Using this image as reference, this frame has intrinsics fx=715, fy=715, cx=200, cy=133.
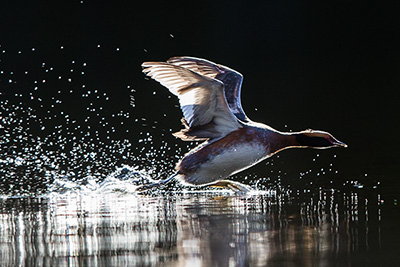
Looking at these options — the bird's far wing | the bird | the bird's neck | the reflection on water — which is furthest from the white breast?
the bird's far wing

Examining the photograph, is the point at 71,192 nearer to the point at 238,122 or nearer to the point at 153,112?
the point at 238,122

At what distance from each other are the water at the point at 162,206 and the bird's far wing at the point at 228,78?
0.84 m

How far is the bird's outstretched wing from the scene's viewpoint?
20.4ft

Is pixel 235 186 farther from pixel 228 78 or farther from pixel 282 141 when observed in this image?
pixel 228 78

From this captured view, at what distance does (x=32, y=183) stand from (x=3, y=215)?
2.02 metres

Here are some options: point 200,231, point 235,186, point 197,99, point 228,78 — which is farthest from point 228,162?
point 200,231

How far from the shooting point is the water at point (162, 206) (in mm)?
3938

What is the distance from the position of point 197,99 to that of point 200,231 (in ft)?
6.87

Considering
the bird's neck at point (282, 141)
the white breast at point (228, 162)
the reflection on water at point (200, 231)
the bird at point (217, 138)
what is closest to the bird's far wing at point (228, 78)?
the bird at point (217, 138)

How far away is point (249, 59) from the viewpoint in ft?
63.7

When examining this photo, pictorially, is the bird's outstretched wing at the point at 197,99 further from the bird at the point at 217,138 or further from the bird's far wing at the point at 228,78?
the bird's far wing at the point at 228,78

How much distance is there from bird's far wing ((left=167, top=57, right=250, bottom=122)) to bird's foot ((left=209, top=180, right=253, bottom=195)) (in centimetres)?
64

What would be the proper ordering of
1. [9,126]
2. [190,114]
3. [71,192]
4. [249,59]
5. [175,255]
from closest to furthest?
1. [175,255]
2. [190,114]
3. [71,192]
4. [9,126]
5. [249,59]

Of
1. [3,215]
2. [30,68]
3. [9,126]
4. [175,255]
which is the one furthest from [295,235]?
[30,68]
